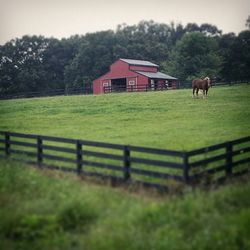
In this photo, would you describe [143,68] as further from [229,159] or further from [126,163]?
[126,163]

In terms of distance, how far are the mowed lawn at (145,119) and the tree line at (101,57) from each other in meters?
33.8

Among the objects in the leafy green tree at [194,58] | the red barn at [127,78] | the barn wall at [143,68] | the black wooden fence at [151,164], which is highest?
the leafy green tree at [194,58]

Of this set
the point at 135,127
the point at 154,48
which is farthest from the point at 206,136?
the point at 154,48

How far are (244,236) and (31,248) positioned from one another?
437cm

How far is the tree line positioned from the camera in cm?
6956

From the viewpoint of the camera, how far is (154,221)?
783 centimetres

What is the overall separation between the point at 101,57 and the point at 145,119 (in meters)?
54.9

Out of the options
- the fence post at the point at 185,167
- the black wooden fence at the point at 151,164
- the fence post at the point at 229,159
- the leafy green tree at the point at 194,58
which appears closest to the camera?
the fence post at the point at 185,167

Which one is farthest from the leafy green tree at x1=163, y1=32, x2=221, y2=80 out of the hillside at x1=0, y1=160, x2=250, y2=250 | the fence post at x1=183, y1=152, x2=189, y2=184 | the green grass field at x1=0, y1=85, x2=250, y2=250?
the hillside at x1=0, y1=160, x2=250, y2=250

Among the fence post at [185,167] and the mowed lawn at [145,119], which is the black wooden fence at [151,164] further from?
the mowed lawn at [145,119]

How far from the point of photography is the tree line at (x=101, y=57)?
69.6m

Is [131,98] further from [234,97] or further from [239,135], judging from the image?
[239,135]

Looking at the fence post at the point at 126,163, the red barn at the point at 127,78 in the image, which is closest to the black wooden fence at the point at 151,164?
the fence post at the point at 126,163

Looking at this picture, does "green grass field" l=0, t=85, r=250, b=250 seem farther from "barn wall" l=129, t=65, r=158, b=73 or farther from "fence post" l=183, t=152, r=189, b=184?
"barn wall" l=129, t=65, r=158, b=73
